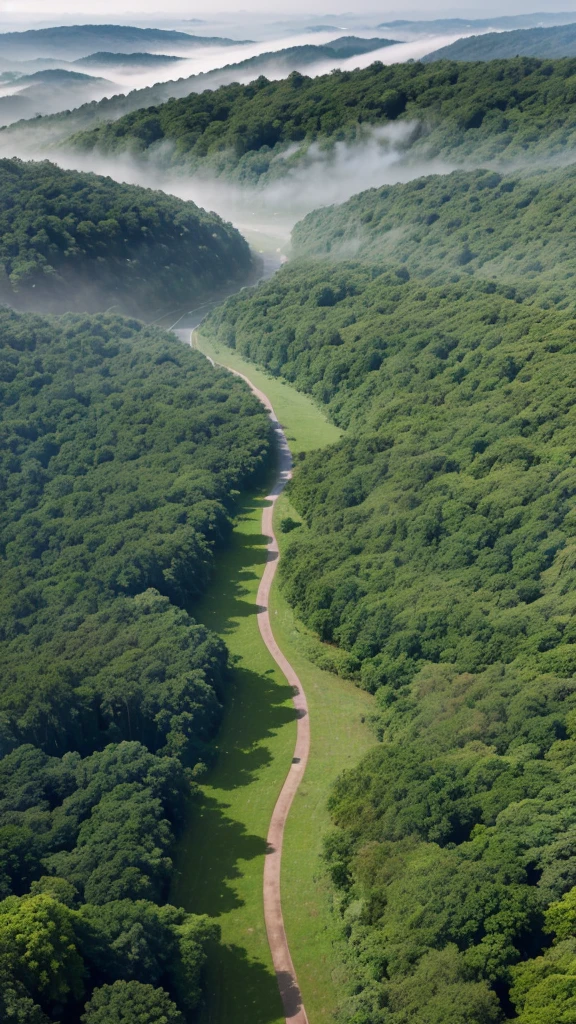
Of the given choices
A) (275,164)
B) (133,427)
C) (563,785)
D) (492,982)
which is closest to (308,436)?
(133,427)

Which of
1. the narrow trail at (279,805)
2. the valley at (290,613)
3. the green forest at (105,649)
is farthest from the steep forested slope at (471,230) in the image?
the narrow trail at (279,805)

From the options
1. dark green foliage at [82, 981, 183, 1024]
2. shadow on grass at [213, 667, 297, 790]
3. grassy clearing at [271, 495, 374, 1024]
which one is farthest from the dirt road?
dark green foliage at [82, 981, 183, 1024]

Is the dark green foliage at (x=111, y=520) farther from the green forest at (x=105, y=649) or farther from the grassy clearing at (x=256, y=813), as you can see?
the grassy clearing at (x=256, y=813)

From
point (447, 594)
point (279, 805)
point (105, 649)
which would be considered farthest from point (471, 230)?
point (279, 805)

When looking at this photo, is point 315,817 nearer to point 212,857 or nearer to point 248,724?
point 212,857

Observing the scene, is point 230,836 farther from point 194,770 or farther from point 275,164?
point 275,164

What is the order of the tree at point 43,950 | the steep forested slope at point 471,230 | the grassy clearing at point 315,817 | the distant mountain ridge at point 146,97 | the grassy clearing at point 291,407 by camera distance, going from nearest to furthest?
the tree at point 43,950 < the grassy clearing at point 315,817 < the grassy clearing at point 291,407 < the steep forested slope at point 471,230 < the distant mountain ridge at point 146,97
